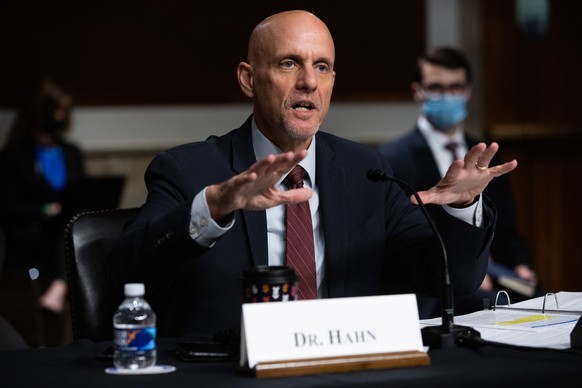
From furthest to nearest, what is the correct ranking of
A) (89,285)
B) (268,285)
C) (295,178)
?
(295,178) → (89,285) → (268,285)

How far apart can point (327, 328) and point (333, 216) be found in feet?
2.79

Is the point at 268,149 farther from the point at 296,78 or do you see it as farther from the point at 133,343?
the point at 133,343

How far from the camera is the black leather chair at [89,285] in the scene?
244 cm

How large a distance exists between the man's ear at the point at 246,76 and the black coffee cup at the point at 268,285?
0.97m

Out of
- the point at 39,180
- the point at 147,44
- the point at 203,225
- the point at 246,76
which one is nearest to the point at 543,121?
the point at 147,44

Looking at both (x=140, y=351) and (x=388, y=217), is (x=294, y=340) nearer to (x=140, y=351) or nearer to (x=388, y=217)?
(x=140, y=351)

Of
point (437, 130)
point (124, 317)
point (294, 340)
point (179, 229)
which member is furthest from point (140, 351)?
point (437, 130)

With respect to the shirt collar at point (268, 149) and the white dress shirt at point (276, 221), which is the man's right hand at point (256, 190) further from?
the shirt collar at point (268, 149)

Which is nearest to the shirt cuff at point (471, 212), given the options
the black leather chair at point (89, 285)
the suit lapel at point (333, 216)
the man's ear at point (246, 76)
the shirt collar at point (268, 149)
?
the suit lapel at point (333, 216)

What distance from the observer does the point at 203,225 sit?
214cm

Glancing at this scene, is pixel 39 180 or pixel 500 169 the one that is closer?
pixel 500 169

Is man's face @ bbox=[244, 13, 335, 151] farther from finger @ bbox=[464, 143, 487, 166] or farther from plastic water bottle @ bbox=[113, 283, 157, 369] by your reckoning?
plastic water bottle @ bbox=[113, 283, 157, 369]

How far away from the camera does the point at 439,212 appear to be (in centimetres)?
244

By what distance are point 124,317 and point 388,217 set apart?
1043 mm
